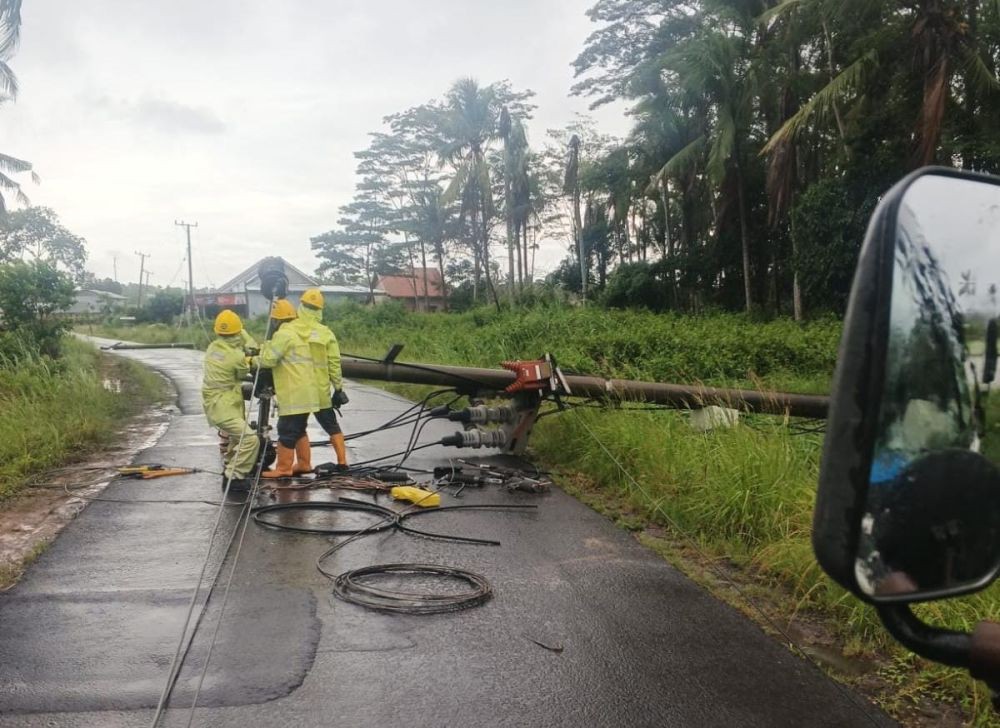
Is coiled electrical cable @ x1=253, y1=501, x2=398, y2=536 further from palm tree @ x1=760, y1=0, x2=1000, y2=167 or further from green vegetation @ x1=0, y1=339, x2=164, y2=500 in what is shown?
palm tree @ x1=760, y1=0, x2=1000, y2=167

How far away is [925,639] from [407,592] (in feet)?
12.0

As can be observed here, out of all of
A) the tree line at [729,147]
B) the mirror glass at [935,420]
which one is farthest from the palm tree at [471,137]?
the mirror glass at [935,420]

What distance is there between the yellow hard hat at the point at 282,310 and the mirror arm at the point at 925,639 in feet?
22.9

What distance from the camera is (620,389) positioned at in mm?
8312

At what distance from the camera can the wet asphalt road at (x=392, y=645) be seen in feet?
10.4

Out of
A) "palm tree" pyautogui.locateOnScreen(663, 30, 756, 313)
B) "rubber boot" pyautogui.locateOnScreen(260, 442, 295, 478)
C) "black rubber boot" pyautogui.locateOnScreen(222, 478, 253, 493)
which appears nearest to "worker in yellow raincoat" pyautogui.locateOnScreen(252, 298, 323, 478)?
"rubber boot" pyautogui.locateOnScreen(260, 442, 295, 478)

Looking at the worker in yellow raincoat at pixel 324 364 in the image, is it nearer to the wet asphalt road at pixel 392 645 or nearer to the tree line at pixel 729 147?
the wet asphalt road at pixel 392 645

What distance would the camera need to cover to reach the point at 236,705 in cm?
317

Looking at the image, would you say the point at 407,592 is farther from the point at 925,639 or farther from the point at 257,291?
the point at 257,291

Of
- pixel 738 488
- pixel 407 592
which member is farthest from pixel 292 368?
Result: pixel 738 488

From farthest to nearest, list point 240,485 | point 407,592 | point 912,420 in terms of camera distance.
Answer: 1. point 240,485
2. point 407,592
3. point 912,420

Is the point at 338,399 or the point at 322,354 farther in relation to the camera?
the point at 338,399

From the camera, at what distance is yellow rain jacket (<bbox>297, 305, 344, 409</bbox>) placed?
7700mm

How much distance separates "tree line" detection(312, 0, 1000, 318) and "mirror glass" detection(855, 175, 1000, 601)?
55.0ft
